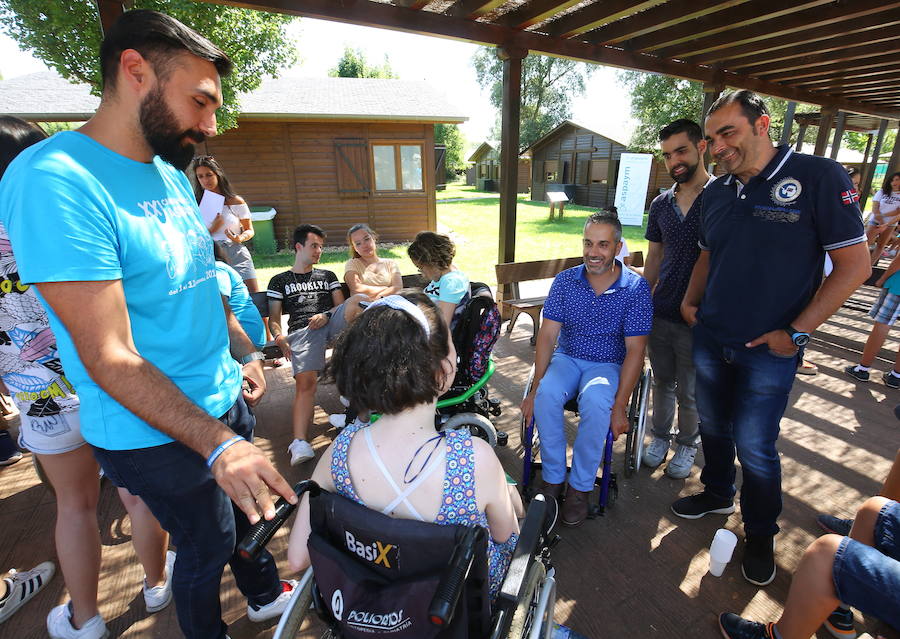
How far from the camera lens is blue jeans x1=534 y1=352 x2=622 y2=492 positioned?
7.50 feet

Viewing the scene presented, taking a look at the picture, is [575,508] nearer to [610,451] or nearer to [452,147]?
[610,451]

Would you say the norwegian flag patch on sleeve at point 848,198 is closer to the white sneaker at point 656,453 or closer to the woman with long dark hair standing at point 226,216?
the white sneaker at point 656,453

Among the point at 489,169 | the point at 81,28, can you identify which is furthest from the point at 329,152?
the point at 489,169

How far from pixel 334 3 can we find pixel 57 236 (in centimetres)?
328

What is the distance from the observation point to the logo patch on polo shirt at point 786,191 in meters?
1.74

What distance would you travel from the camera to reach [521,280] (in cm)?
500

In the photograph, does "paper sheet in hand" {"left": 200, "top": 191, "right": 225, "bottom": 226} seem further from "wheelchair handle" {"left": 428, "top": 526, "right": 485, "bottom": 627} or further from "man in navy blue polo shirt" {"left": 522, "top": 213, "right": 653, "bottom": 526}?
"wheelchair handle" {"left": 428, "top": 526, "right": 485, "bottom": 627}

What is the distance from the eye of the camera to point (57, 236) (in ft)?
3.15

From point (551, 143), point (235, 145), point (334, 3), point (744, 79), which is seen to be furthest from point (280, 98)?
point (551, 143)

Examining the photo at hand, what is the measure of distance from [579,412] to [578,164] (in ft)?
76.8

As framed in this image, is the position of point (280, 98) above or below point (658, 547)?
above

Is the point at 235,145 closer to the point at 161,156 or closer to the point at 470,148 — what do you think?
the point at 161,156

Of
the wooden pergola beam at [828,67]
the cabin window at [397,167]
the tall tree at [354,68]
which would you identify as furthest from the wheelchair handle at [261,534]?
the tall tree at [354,68]

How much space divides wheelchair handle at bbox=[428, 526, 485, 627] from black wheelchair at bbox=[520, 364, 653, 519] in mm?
1565
